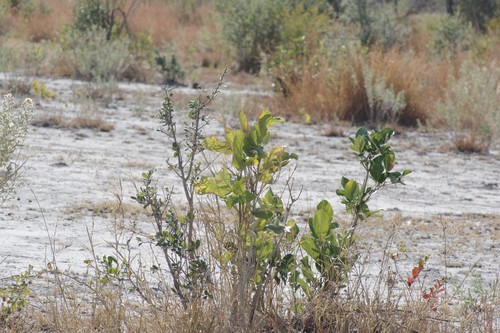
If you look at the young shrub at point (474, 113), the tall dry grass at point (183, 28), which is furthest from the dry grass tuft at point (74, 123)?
the tall dry grass at point (183, 28)

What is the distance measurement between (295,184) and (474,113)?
314cm

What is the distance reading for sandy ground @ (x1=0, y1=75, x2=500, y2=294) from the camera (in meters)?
5.26

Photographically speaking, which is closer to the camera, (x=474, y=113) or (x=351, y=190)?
(x=351, y=190)

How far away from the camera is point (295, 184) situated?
740 centimetres

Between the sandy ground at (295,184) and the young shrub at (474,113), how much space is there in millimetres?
175

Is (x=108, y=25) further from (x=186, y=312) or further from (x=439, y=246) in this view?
(x=186, y=312)

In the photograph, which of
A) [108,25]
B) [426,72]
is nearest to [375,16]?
[108,25]

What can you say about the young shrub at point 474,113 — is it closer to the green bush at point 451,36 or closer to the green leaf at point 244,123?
the green leaf at point 244,123

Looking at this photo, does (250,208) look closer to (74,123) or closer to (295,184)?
(295,184)

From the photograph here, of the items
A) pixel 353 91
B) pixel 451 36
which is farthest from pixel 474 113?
pixel 451 36

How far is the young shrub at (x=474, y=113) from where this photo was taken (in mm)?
9352

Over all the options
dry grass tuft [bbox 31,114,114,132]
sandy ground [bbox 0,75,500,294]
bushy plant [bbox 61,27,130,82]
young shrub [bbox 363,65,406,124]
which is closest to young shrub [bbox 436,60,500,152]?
sandy ground [bbox 0,75,500,294]

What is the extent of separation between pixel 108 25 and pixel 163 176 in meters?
8.46

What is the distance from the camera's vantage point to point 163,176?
741 centimetres
